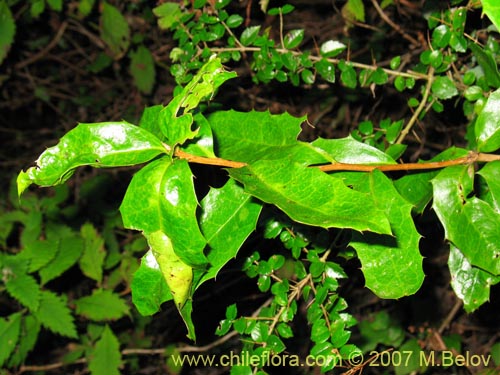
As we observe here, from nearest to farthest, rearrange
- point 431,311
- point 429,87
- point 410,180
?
point 410,180 → point 429,87 → point 431,311

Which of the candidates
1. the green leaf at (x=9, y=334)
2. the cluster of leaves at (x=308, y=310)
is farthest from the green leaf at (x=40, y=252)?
the cluster of leaves at (x=308, y=310)

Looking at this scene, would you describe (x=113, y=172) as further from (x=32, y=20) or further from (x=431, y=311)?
(x=431, y=311)

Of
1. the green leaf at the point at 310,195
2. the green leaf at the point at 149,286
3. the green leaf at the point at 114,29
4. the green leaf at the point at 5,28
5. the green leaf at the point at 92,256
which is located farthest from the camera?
the green leaf at the point at 114,29

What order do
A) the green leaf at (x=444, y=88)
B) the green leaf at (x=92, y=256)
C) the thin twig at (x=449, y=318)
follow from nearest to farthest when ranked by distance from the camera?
the green leaf at (x=444, y=88), the thin twig at (x=449, y=318), the green leaf at (x=92, y=256)

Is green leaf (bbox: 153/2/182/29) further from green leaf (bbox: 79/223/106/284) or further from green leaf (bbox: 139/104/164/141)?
green leaf (bbox: 79/223/106/284)

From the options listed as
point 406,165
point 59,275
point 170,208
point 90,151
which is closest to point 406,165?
point 406,165

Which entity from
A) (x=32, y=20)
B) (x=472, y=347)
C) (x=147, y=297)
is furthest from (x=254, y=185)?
(x=32, y=20)

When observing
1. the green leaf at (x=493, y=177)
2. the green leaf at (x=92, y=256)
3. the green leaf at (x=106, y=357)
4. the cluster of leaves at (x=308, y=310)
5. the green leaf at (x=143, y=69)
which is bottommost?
the green leaf at (x=106, y=357)

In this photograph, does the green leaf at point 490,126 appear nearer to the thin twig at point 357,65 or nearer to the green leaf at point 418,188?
the green leaf at point 418,188
